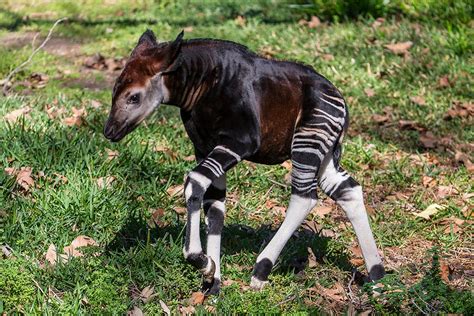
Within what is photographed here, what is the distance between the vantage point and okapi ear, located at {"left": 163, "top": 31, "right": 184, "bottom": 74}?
4.28m

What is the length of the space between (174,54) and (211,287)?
133cm

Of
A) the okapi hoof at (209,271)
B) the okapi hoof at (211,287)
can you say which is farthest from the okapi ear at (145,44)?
the okapi hoof at (211,287)

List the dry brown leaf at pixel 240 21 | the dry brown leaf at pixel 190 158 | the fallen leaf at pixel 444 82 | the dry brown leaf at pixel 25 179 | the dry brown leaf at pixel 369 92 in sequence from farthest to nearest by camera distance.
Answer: the dry brown leaf at pixel 240 21
the fallen leaf at pixel 444 82
the dry brown leaf at pixel 369 92
the dry brown leaf at pixel 190 158
the dry brown leaf at pixel 25 179

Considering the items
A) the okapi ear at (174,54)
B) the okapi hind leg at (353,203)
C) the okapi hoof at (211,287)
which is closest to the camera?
the okapi ear at (174,54)

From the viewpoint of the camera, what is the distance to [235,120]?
177 inches

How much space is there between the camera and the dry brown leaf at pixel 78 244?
5.20 meters

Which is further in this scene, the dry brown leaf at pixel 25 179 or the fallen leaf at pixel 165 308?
the dry brown leaf at pixel 25 179

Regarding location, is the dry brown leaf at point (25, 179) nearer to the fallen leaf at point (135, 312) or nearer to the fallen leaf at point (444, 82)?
the fallen leaf at point (135, 312)

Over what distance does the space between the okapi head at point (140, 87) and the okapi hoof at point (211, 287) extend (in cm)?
99

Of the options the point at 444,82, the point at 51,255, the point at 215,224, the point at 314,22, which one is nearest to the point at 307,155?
the point at 215,224

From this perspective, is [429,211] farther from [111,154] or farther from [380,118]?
[111,154]

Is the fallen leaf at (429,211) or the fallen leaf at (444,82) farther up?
the fallen leaf at (429,211)

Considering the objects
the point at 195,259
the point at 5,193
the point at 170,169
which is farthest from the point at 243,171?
the point at 195,259

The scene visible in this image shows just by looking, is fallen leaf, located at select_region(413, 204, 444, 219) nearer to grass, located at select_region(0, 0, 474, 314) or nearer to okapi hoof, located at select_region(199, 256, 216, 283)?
grass, located at select_region(0, 0, 474, 314)
